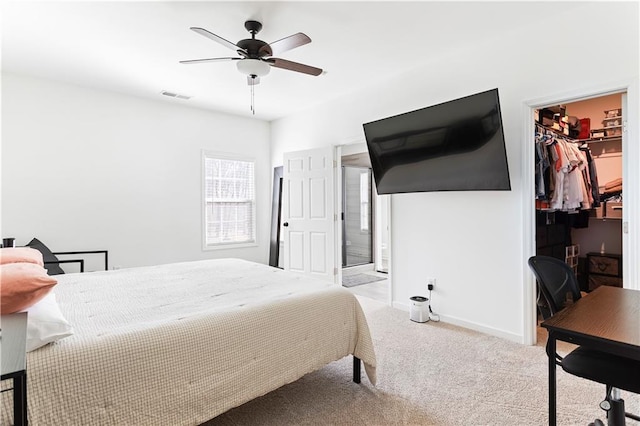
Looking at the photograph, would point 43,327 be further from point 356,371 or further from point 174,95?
Result: point 174,95

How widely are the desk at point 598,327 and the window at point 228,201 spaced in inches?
179

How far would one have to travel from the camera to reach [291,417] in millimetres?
1851

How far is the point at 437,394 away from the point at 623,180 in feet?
6.78

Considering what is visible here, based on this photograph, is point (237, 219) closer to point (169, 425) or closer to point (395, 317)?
point (395, 317)

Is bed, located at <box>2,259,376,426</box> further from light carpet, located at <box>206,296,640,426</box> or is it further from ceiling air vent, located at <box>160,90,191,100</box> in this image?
ceiling air vent, located at <box>160,90,191,100</box>

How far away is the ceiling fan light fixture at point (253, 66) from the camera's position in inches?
101

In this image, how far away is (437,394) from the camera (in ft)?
6.84

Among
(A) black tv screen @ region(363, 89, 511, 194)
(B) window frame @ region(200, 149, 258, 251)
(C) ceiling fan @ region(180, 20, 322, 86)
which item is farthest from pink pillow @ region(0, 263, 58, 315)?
(B) window frame @ region(200, 149, 258, 251)

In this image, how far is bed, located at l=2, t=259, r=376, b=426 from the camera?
3.97ft

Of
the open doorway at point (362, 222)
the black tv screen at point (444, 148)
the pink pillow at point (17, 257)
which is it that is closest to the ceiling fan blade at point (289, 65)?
the black tv screen at point (444, 148)

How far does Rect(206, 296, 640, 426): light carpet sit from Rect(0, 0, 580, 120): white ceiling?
2.64 meters

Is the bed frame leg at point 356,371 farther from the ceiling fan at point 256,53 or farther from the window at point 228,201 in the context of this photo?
the window at point 228,201

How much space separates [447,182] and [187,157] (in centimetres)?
359

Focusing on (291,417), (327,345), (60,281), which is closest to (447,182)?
(327,345)
